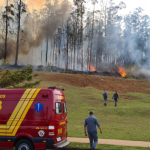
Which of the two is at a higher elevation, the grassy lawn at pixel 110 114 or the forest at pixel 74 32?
the forest at pixel 74 32

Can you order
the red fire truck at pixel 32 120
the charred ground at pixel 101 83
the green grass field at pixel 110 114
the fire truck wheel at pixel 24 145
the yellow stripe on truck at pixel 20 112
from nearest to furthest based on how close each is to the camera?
the red fire truck at pixel 32 120 → the fire truck wheel at pixel 24 145 → the yellow stripe on truck at pixel 20 112 → the green grass field at pixel 110 114 → the charred ground at pixel 101 83

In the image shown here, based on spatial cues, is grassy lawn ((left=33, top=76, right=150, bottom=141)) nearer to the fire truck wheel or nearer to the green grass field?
the green grass field

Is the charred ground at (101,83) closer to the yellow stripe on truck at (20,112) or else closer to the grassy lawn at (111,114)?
the grassy lawn at (111,114)

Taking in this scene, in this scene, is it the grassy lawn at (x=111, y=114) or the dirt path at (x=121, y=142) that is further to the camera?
the grassy lawn at (x=111, y=114)

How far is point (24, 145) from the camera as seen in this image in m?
8.59

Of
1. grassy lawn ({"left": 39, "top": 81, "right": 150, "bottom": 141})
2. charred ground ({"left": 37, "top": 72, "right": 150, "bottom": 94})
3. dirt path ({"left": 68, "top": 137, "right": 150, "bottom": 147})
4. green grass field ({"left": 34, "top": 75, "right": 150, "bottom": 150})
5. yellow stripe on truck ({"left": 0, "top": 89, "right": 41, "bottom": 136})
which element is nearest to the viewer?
yellow stripe on truck ({"left": 0, "top": 89, "right": 41, "bottom": 136})

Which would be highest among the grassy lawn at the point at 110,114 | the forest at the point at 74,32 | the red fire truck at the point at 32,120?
the forest at the point at 74,32

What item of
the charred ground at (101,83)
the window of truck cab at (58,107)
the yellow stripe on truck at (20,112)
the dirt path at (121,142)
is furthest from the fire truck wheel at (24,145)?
the charred ground at (101,83)

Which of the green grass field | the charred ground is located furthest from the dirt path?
the charred ground

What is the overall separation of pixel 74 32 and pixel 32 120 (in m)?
54.3

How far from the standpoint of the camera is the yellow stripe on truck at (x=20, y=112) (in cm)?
869

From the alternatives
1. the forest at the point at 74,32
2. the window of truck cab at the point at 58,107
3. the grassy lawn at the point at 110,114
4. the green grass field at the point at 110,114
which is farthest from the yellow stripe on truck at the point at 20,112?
the forest at the point at 74,32

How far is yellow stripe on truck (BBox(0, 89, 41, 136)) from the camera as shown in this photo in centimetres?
869

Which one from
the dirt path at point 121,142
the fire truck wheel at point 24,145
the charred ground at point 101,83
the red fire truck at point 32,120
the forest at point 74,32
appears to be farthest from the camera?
the forest at point 74,32
